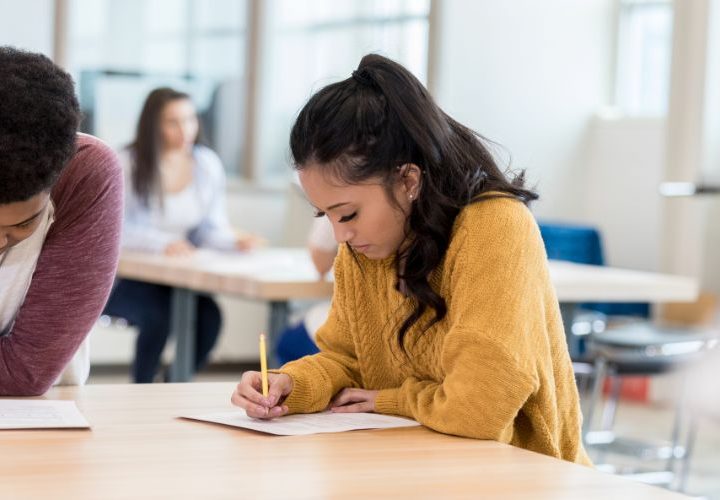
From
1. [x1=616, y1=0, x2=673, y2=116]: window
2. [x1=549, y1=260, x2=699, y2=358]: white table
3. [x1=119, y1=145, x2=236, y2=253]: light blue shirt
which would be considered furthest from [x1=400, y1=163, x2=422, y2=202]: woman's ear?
[x1=616, y1=0, x2=673, y2=116]: window

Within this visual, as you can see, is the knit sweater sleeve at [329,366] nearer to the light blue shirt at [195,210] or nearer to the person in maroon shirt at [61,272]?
the person in maroon shirt at [61,272]

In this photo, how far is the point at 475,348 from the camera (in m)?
1.64

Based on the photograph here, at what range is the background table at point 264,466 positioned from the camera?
1.30 metres

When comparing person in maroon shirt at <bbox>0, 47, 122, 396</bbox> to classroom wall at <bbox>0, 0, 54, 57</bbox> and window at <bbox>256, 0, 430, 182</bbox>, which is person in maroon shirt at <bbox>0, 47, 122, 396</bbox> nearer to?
classroom wall at <bbox>0, 0, 54, 57</bbox>

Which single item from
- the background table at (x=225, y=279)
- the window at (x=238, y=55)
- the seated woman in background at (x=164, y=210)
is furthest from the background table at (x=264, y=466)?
the window at (x=238, y=55)

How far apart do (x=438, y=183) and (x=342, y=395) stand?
1.21 feet

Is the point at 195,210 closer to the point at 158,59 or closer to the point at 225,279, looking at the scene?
the point at 225,279

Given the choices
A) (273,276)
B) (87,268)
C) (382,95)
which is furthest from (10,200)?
(273,276)

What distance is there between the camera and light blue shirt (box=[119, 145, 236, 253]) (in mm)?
4738

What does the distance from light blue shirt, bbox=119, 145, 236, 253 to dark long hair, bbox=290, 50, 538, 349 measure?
3.01 m

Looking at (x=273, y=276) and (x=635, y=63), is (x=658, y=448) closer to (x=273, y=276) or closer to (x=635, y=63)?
(x=273, y=276)

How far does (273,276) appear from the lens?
375 centimetres

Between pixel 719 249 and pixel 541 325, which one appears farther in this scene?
pixel 719 249

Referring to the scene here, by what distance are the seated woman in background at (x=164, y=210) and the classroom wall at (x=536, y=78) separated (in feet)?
6.50
